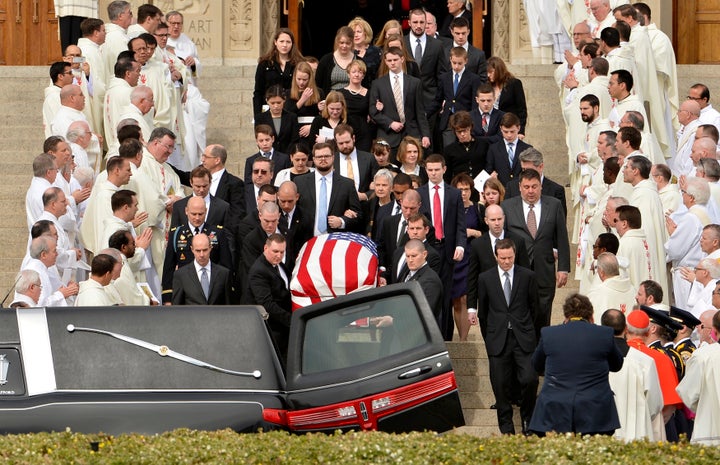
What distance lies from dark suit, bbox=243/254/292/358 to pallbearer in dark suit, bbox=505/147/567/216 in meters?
3.27

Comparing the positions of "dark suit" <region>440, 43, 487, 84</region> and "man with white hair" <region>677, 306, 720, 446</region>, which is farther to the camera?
"dark suit" <region>440, 43, 487, 84</region>

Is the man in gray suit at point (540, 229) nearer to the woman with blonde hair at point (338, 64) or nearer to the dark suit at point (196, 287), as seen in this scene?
the dark suit at point (196, 287)

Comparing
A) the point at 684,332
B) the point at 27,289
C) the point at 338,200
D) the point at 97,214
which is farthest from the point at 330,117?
the point at 684,332

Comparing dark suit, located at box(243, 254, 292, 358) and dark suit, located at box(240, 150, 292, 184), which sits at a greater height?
dark suit, located at box(240, 150, 292, 184)

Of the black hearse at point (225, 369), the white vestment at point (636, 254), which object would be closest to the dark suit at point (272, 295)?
the white vestment at point (636, 254)

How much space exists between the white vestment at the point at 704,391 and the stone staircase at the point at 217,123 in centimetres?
429

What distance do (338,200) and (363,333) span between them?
6358 mm

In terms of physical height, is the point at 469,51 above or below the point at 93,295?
above

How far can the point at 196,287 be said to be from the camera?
49.1 feet

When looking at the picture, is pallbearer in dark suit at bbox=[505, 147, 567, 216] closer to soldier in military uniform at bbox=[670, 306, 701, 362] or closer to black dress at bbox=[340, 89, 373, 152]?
black dress at bbox=[340, 89, 373, 152]

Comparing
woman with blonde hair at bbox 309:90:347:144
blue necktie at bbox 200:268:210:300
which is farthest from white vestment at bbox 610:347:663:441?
woman with blonde hair at bbox 309:90:347:144

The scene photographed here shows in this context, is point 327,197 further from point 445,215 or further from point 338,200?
point 445,215

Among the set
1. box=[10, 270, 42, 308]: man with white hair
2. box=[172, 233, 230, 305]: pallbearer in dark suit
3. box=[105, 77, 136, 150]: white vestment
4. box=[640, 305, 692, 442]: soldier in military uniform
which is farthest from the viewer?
box=[105, 77, 136, 150]: white vestment

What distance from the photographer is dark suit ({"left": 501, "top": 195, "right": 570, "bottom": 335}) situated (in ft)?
51.6
